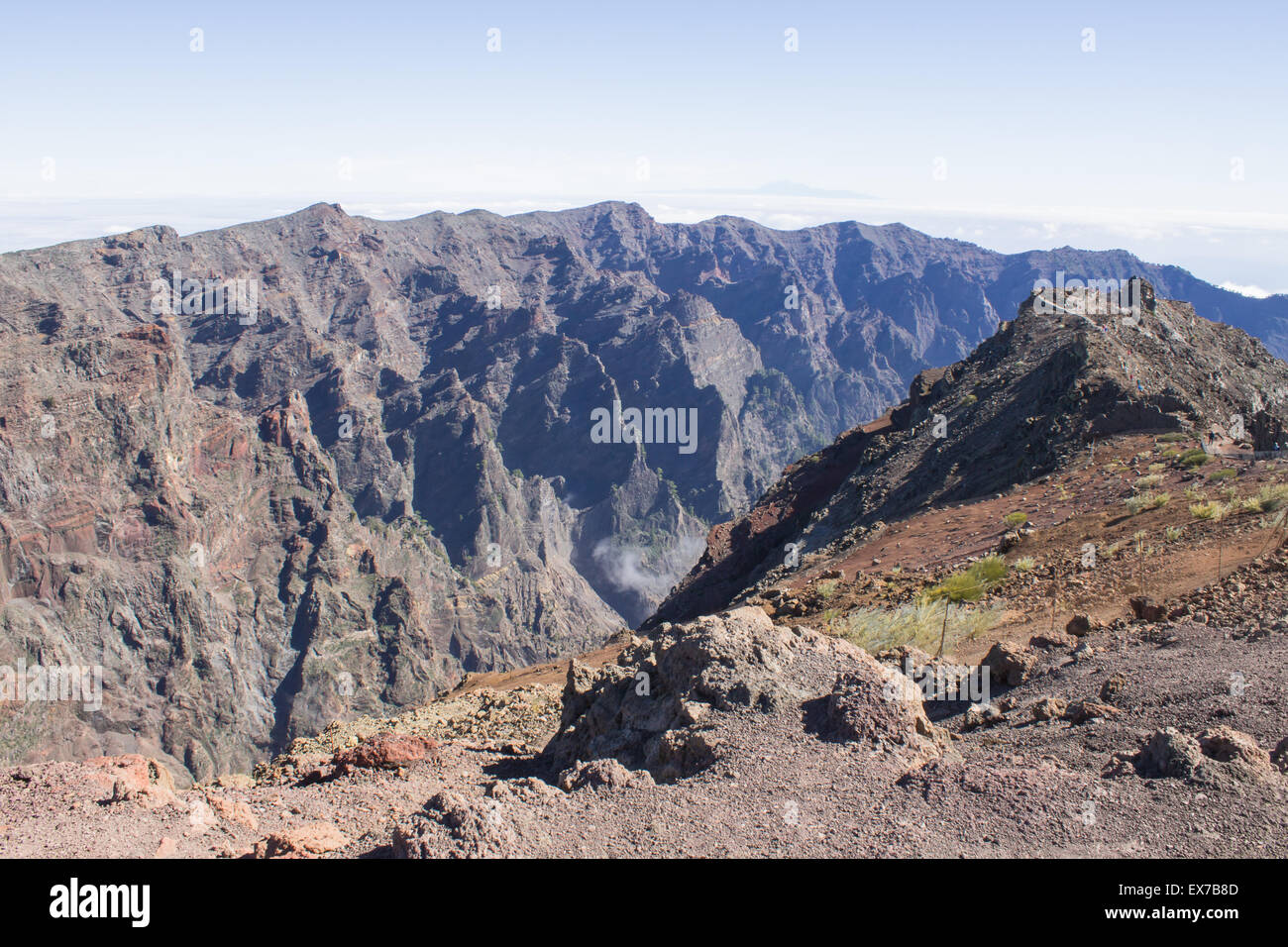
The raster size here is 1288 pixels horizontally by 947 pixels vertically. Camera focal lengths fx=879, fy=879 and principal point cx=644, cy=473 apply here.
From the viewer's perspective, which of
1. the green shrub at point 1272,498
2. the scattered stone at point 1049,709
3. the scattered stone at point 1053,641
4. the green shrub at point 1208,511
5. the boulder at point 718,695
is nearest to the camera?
the boulder at point 718,695

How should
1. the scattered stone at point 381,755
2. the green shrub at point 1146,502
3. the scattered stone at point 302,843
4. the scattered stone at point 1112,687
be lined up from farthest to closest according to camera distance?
the green shrub at point 1146,502 → the scattered stone at point 381,755 → the scattered stone at point 1112,687 → the scattered stone at point 302,843

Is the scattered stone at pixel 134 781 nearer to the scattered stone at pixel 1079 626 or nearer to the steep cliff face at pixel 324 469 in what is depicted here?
the scattered stone at pixel 1079 626

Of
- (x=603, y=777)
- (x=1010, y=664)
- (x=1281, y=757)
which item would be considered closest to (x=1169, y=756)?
(x=1281, y=757)

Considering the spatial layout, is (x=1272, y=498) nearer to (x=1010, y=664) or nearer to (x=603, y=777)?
(x=1010, y=664)

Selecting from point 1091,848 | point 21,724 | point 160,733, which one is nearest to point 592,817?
point 1091,848

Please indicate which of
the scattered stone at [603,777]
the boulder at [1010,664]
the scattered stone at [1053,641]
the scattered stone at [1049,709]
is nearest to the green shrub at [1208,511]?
the scattered stone at [1053,641]

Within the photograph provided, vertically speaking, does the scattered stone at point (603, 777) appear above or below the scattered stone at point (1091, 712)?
below

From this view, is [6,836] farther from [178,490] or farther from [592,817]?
[178,490]
